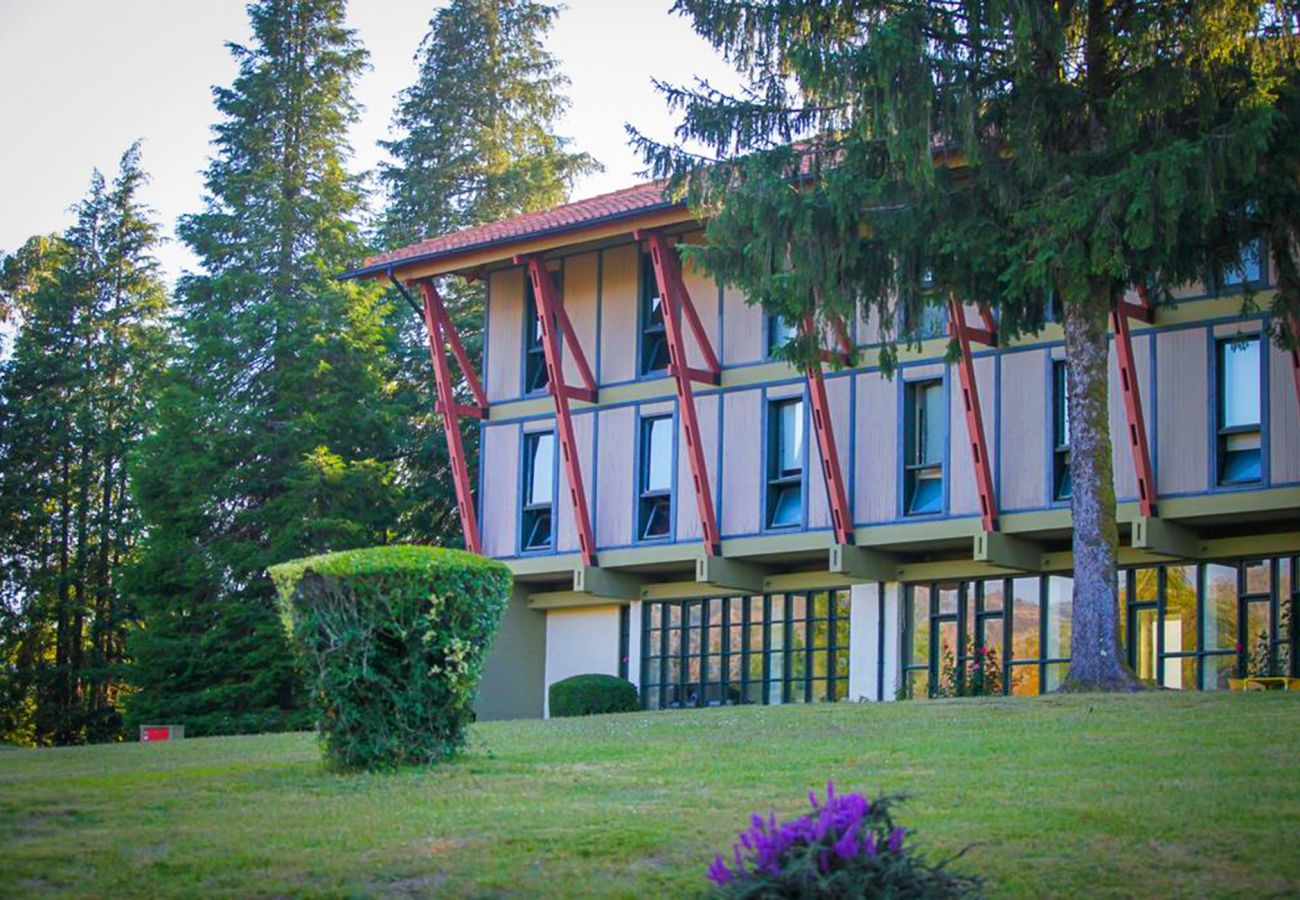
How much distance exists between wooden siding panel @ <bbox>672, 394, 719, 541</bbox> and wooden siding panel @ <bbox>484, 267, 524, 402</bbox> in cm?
461

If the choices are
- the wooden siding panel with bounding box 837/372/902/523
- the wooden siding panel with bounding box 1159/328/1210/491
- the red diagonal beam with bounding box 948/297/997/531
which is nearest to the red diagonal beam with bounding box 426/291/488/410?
the wooden siding panel with bounding box 837/372/902/523

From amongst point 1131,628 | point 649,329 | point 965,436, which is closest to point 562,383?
point 649,329

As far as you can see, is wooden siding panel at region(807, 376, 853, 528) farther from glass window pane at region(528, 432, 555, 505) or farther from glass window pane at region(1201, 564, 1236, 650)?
glass window pane at region(1201, 564, 1236, 650)

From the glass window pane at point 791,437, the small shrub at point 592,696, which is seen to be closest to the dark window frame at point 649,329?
the glass window pane at point 791,437

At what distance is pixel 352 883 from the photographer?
11430 mm

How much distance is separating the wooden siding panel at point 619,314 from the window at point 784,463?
345 centimetres

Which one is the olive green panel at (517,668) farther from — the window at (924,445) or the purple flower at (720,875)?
the purple flower at (720,875)

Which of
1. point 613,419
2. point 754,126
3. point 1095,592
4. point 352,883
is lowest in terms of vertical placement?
point 352,883

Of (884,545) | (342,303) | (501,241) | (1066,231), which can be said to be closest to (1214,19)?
(1066,231)

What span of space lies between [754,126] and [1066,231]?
16.7 feet

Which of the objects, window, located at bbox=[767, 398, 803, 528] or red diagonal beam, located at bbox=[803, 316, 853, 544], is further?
window, located at bbox=[767, 398, 803, 528]

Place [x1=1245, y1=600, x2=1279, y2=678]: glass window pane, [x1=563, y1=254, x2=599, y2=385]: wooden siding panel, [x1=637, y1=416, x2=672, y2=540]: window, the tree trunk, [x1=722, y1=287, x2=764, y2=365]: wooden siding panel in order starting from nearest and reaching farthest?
1. the tree trunk
2. [x1=1245, y1=600, x2=1279, y2=678]: glass window pane
3. [x1=722, y1=287, x2=764, y2=365]: wooden siding panel
4. [x1=637, y1=416, x2=672, y2=540]: window
5. [x1=563, y1=254, x2=599, y2=385]: wooden siding panel

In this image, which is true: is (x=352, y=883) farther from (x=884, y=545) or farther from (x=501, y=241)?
(x=501, y=241)

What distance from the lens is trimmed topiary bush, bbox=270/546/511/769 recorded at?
15938mm
